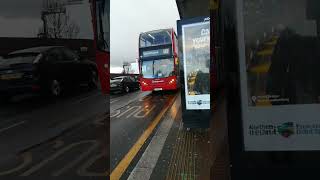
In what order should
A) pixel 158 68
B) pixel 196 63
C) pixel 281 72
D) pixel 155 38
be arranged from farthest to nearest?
pixel 158 68 < pixel 155 38 < pixel 196 63 < pixel 281 72

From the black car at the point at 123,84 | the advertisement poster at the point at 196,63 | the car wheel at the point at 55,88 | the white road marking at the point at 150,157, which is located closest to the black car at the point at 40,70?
the car wheel at the point at 55,88

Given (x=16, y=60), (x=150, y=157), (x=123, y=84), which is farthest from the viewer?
(x=123, y=84)

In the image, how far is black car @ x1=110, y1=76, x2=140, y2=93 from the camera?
1011 inches

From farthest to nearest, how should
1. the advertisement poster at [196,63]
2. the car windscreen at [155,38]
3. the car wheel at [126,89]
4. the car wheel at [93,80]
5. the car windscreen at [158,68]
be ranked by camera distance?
1. the car wheel at [126,89]
2. the car windscreen at [158,68]
3. the car windscreen at [155,38]
4. the advertisement poster at [196,63]
5. the car wheel at [93,80]

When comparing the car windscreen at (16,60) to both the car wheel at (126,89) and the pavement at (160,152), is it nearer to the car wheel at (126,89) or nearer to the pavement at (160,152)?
the pavement at (160,152)

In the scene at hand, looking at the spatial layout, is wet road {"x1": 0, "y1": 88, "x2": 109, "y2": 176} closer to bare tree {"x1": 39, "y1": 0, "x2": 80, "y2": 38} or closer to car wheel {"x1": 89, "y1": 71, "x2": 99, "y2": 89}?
car wheel {"x1": 89, "y1": 71, "x2": 99, "y2": 89}

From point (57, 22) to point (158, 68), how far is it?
1680cm

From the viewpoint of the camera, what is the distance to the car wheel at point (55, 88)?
2906 mm

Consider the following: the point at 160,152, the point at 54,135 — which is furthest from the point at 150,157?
the point at 54,135

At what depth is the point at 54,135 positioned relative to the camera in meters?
2.93

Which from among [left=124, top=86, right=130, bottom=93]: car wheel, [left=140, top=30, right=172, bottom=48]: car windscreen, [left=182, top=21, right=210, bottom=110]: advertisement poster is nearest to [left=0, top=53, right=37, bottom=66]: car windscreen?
[left=182, top=21, right=210, bottom=110]: advertisement poster

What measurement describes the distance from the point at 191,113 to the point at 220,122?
5394 millimetres

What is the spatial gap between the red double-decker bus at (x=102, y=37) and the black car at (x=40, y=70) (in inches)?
3.1

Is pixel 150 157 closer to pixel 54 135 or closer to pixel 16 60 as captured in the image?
pixel 54 135
